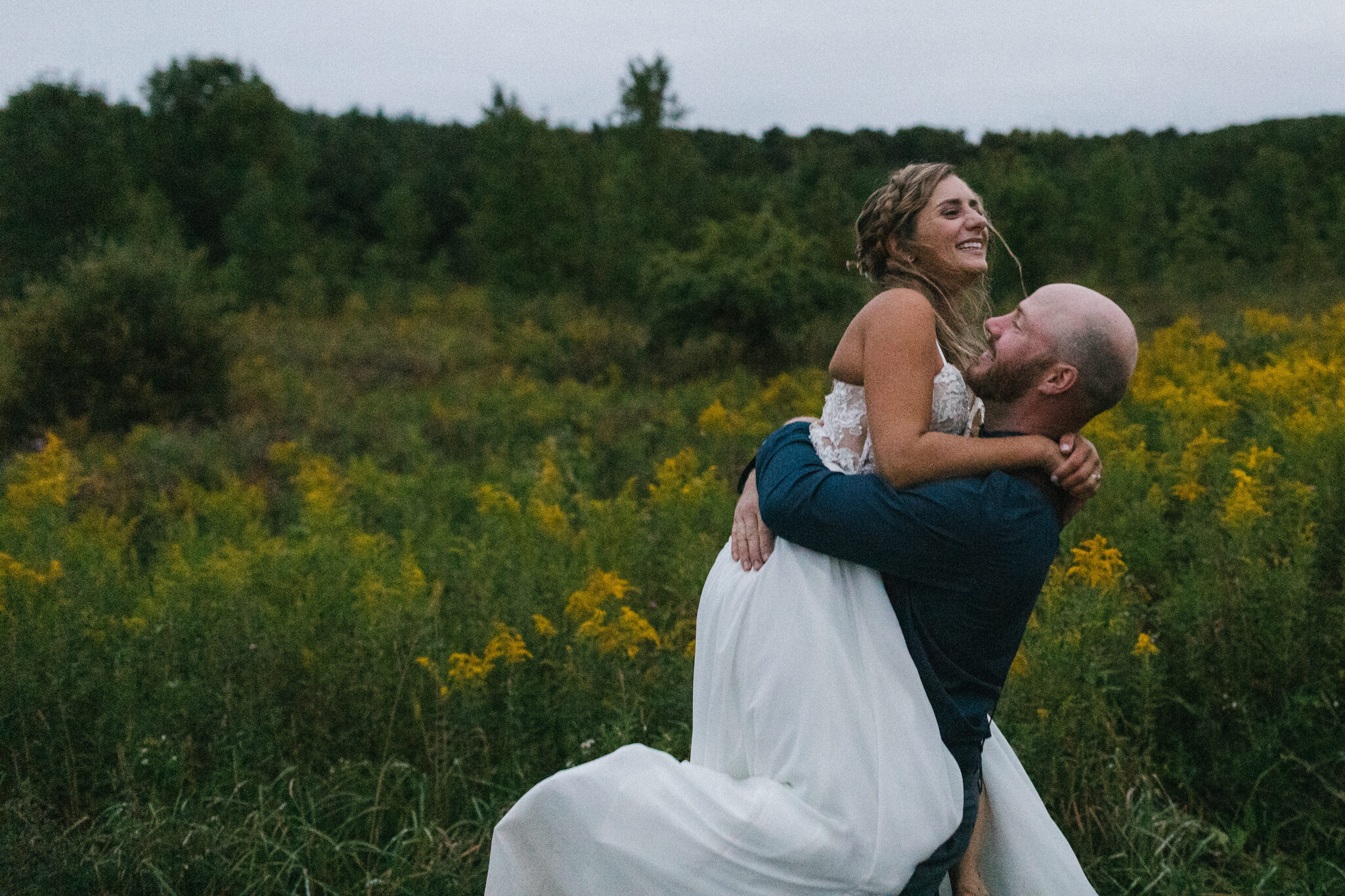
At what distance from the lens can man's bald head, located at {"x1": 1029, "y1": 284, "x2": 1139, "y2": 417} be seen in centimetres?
180

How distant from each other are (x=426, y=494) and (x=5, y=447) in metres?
6.93

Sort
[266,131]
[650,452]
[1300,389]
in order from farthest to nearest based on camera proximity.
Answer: [266,131] → [650,452] → [1300,389]

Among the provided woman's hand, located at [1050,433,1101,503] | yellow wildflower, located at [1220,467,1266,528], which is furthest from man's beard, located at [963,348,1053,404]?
yellow wildflower, located at [1220,467,1266,528]

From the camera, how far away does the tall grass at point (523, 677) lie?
11.0 ft

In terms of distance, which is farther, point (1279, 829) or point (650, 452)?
point (650, 452)

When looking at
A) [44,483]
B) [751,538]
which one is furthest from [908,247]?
[44,483]

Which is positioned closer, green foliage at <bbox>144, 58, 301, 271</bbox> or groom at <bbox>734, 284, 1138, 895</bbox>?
groom at <bbox>734, 284, 1138, 895</bbox>

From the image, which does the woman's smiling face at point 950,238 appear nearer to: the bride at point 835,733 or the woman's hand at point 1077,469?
the bride at point 835,733

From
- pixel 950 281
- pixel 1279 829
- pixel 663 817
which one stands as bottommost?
pixel 1279 829

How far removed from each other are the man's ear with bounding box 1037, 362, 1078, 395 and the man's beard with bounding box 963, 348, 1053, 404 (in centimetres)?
1

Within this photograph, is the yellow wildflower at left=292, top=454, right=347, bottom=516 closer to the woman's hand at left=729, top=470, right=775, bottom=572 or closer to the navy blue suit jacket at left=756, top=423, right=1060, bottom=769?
the woman's hand at left=729, top=470, right=775, bottom=572

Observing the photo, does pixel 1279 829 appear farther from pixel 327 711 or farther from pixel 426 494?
pixel 426 494

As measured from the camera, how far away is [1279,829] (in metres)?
3.52

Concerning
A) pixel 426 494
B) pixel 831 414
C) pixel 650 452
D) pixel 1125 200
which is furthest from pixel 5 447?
pixel 1125 200
